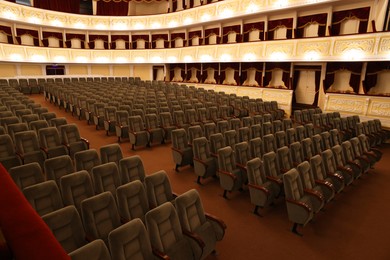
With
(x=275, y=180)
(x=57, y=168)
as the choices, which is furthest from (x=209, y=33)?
(x=57, y=168)

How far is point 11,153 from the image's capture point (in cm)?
369

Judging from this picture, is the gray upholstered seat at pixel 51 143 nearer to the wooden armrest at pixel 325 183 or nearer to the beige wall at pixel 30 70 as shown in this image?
the wooden armrest at pixel 325 183

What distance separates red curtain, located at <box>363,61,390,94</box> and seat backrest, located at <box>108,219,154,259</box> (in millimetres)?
9112

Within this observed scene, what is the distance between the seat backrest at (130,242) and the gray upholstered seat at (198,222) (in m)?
0.44

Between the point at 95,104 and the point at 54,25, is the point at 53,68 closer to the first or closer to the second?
the point at 54,25

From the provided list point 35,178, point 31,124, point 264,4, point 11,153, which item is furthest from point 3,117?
point 264,4

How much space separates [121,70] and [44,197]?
16.7 m

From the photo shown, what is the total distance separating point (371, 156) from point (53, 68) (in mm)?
17032

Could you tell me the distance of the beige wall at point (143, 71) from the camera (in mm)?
17750

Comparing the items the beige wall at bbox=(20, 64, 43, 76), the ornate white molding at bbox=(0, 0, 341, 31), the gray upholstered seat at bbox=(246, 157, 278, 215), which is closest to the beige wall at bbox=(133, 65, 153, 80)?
the ornate white molding at bbox=(0, 0, 341, 31)

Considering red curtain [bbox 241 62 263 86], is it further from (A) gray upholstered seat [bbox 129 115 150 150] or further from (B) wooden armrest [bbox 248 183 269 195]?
(B) wooden armrest [bbox 248 183 269 195]

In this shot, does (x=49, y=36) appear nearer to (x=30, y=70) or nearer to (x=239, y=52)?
(x=30, y=70)

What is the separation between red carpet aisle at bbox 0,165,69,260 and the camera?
69cm

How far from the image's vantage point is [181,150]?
441 centimetres
